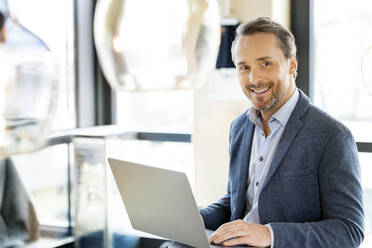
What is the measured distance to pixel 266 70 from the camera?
182 centimetres


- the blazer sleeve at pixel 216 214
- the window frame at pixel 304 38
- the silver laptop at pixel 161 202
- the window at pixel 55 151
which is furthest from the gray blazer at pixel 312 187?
the window at pixel 55 151

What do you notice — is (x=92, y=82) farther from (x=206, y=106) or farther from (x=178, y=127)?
(x=206, y=106)

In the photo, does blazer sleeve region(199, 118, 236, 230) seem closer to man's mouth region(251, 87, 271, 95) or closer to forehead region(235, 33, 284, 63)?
man's mouth region(251, 87, 271, 95)

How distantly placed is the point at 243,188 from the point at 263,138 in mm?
206

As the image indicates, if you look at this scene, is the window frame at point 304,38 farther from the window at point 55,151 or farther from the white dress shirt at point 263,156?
the window at point 55,151

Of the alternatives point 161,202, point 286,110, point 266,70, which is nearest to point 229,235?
point 161,202

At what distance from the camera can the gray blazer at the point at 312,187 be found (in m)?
1.54

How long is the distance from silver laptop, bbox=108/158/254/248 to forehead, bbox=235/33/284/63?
66cm

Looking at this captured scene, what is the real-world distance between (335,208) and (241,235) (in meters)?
0.32

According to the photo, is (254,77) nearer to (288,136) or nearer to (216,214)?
(288,136)

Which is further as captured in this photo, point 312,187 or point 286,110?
point 286,110

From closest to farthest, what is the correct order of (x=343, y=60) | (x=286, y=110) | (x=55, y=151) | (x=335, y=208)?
1. (x=335, y=208)
2. (x=286, y=110)
3. (x=343, y=60)
4. (x=55, y=151)

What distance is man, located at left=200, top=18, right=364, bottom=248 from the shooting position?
1537 mm

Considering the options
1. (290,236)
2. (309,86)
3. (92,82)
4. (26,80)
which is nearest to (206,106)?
(309,86)
